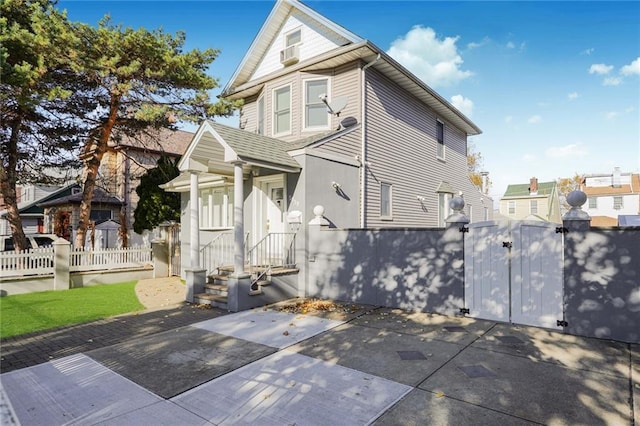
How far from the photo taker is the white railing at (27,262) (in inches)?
382

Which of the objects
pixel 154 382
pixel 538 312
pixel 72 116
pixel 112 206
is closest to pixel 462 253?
pixel 538 312

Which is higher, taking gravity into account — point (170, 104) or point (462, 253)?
point (170, 104)

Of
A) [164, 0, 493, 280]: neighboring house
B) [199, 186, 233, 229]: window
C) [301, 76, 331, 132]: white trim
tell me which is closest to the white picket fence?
[164, 0, 493, 280]: neighboring house

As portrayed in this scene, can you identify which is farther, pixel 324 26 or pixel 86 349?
pixel 324 26

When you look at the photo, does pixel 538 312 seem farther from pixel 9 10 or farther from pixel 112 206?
pixel 112 206

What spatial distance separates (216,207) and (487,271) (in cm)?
909

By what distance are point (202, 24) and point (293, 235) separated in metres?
9.38

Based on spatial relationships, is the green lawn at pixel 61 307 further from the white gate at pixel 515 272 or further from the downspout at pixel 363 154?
the white gate at pixel 515 272

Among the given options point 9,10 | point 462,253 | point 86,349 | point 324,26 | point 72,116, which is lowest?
point 86,349

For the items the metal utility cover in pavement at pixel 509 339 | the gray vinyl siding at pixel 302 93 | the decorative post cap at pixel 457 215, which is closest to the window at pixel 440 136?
the gray vinyl siding at pixel 302 93

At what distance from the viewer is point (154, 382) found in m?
4.04

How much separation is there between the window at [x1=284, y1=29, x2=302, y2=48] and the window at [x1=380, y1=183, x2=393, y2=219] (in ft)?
19.7

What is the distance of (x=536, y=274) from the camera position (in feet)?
19.9

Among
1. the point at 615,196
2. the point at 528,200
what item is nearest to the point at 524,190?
the point at 528,200
